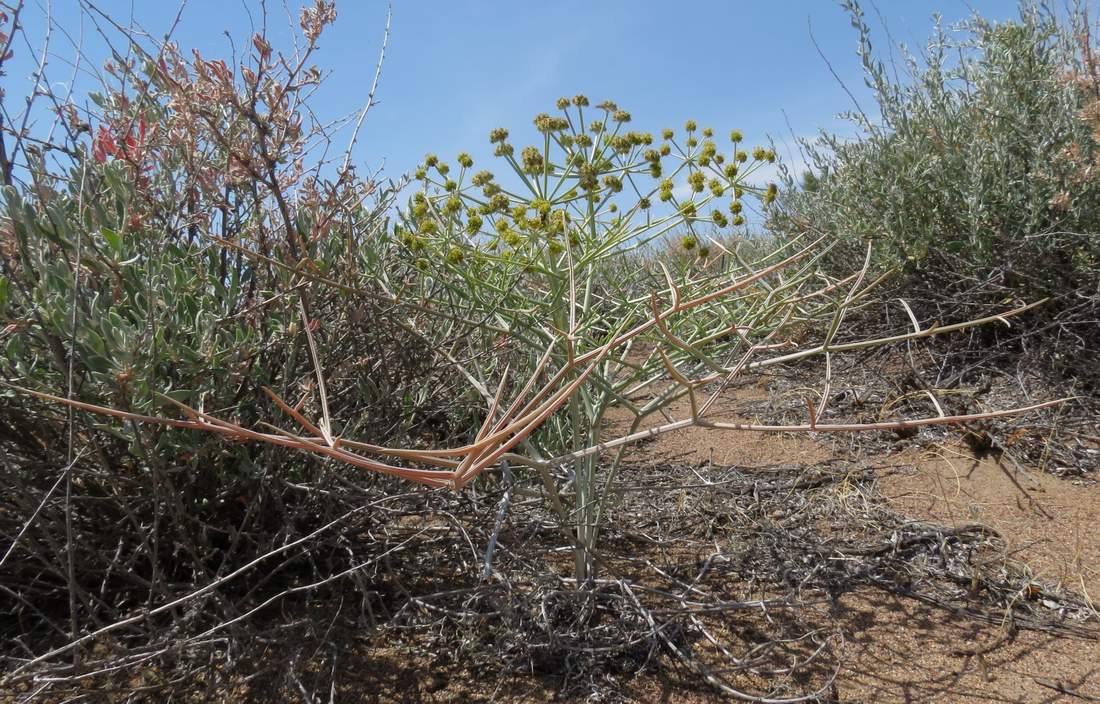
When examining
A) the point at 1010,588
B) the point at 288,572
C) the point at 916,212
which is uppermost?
the point at 916,212

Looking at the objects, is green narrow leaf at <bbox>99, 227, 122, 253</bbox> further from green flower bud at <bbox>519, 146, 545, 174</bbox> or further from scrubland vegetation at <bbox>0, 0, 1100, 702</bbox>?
green flower bud at <bbox>519, 146, 545, 174</bbox>

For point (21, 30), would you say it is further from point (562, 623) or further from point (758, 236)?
point (758, 236)

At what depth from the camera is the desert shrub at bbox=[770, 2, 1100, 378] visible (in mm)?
3006

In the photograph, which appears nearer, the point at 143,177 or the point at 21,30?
the point at 21,30

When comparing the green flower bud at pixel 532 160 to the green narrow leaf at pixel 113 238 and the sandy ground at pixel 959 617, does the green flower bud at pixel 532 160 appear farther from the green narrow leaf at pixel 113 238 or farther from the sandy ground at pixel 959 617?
the sandy ground at pixel 959 617

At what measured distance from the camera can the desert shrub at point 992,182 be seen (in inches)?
118

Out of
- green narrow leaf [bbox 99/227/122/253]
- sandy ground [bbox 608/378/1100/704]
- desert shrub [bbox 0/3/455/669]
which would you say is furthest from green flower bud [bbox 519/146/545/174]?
sandy ground [bbox 608/378/1100/704]

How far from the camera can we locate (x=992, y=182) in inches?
126

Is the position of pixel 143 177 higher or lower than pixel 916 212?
higher

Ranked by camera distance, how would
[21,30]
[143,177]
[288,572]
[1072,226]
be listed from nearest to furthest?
[21,30]
[143,177]
[288,572]
[1072,226]

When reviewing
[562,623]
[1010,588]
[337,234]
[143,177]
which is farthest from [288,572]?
[1010,588]

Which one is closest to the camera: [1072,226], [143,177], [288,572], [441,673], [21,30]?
[21,30]

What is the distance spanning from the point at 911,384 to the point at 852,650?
67.9 inches

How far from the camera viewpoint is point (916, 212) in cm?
339
